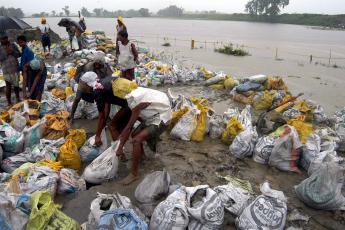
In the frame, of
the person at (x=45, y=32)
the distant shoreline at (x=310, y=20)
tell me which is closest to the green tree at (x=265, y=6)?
the distant shoreline at (x=310, y=20)

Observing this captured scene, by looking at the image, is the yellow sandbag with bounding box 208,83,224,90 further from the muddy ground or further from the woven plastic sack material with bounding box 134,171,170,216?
the woven plastic sack material with bounding box 134,171,170,216

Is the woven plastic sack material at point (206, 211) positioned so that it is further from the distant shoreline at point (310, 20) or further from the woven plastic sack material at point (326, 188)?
the distant shoreline at point (310, 20)

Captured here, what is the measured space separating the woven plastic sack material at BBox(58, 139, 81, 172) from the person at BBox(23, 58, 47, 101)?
6.47 ft

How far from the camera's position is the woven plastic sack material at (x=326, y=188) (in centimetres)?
295

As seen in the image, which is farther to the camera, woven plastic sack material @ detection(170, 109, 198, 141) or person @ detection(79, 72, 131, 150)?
woven plastic sack material @ detection(170, 109, 198, 141)

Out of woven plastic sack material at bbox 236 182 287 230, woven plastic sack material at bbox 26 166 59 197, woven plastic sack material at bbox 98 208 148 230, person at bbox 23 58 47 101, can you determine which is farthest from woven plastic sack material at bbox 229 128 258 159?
person at bbox 23 58 47 101

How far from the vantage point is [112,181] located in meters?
3.38

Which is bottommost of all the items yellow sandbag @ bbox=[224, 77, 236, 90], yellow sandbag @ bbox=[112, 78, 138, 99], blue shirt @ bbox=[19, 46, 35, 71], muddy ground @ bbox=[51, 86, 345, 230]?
muddy ground @ bbox=[51, 86, 345, 230]

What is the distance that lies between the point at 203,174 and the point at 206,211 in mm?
1091

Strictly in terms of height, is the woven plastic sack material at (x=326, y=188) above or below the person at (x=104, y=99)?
below

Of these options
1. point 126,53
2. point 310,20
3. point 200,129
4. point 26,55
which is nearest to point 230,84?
point 126,53

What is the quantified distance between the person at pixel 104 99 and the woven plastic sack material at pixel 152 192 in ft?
2.91

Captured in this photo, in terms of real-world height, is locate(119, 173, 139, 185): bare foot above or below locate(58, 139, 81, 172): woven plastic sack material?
below

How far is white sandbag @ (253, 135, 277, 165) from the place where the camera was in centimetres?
389
